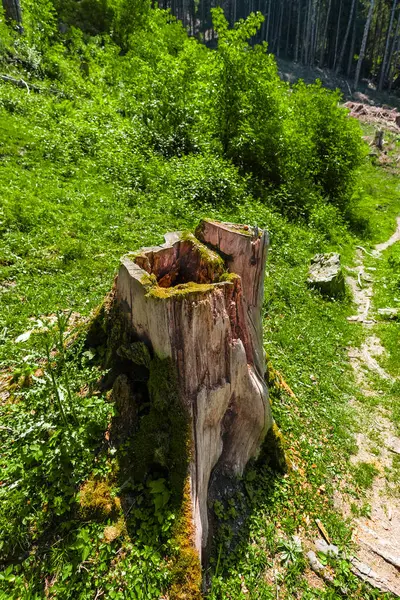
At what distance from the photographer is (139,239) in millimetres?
7980

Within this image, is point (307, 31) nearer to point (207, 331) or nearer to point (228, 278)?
point (228, 278)

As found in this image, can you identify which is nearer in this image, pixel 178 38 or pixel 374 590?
pixel 374 590

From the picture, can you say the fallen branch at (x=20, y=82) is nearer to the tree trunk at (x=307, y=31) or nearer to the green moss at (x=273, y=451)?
the green moss at (x=273, y=451)

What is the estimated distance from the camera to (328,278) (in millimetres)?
9000

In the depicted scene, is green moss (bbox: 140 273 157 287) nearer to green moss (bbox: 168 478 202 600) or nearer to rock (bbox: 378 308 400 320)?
green moss (bbox: 168 478 202 600)

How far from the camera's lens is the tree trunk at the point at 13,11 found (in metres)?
14.9

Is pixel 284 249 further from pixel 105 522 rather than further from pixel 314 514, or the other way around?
pixel 105 522

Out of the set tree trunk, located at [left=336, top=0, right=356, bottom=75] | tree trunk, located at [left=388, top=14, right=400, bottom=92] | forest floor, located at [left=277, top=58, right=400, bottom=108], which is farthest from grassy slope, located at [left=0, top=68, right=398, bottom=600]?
tree trunk, located at [left=336, top=0, right=356, bottom=75]

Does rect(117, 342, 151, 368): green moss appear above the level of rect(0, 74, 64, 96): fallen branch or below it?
below

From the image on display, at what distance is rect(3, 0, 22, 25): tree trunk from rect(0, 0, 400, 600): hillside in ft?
2.40

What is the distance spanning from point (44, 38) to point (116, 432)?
1969 centimetres

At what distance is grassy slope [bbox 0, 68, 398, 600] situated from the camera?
263cm

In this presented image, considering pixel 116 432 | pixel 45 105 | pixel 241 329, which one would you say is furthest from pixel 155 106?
pixel 116 432

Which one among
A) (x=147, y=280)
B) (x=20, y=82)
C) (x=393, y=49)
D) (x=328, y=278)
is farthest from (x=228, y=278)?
(x=393, y=49)
